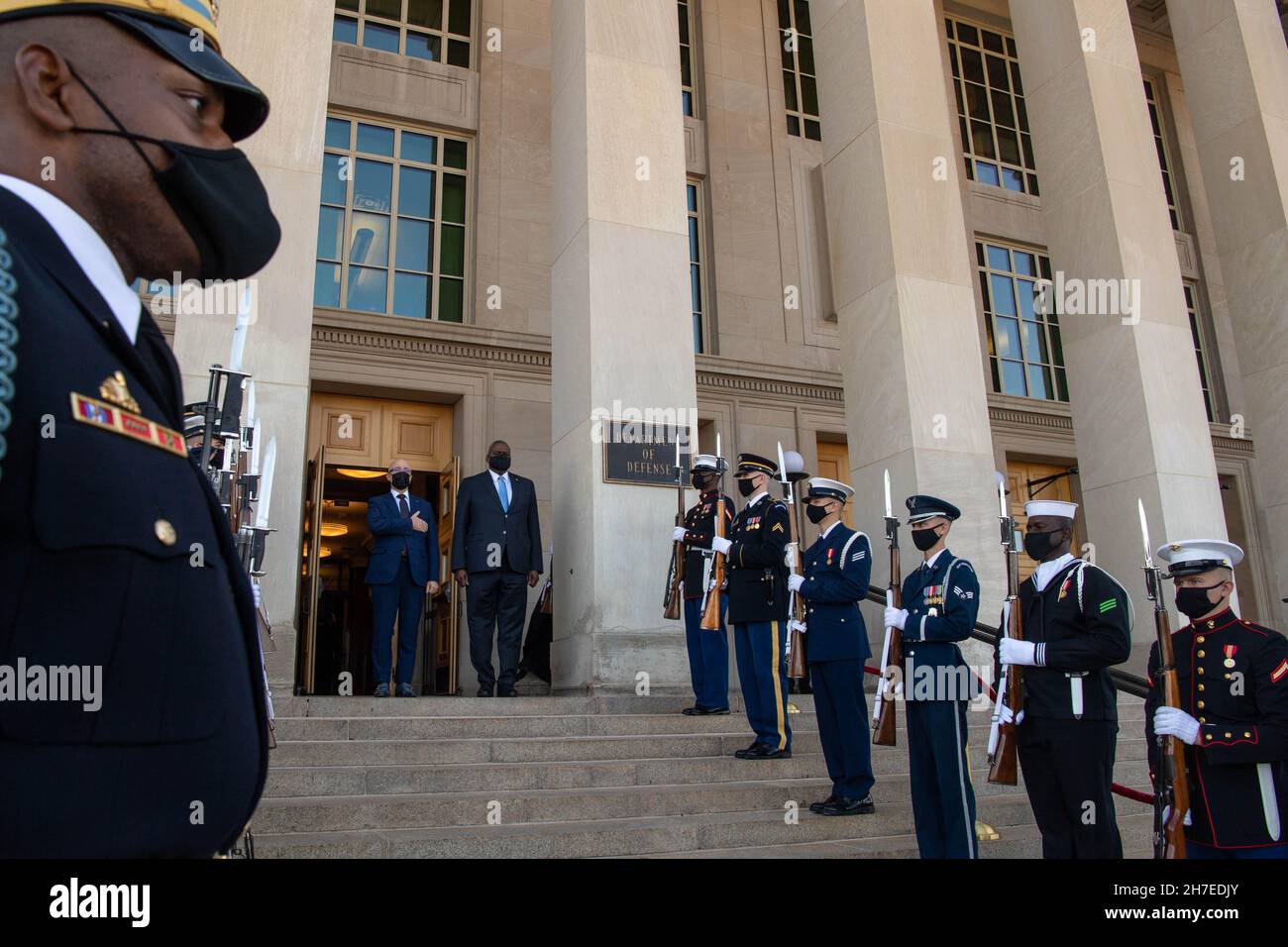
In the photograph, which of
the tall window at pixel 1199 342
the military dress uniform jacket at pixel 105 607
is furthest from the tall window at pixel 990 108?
the military dress uniform jacket at pixel 105 607

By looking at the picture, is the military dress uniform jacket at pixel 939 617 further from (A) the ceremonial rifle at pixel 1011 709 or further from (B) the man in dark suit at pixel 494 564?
(B) the man in dark suit at pixel 494 564

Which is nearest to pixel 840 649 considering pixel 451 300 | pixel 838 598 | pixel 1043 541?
pixel 838 598

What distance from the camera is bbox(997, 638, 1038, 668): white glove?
204 inches

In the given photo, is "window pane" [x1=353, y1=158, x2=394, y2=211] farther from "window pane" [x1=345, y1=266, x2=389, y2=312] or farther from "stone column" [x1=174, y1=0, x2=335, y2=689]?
"stone column" [x1=174, y1=0, x2=335, y2=689]

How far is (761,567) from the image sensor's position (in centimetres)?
735

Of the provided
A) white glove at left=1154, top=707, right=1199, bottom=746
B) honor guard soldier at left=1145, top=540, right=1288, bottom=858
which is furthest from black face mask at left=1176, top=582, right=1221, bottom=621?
white glove at left=1154, top=707, right=1199, bottom=746

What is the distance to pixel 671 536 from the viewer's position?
344 inches

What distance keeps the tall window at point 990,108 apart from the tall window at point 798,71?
9.09 feet

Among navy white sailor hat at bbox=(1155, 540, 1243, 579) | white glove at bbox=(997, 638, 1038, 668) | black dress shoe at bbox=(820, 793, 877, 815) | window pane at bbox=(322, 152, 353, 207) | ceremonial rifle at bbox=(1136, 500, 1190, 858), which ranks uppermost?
window pane at bbox=(322, 152, 353, 207)

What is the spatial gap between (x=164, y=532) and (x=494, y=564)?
25.3 feet

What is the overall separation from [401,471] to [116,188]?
7.98 m

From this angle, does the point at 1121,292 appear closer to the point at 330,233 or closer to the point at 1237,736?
the point at 1237,736
